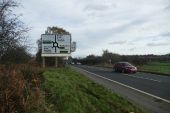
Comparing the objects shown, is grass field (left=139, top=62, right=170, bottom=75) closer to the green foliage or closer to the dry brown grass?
the green foliage

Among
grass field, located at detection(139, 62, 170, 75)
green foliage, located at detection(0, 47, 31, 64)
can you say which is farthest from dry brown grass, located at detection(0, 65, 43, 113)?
grass field, located at detection(139, 62, 170, 75)

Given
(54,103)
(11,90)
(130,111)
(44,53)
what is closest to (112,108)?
(130,111)

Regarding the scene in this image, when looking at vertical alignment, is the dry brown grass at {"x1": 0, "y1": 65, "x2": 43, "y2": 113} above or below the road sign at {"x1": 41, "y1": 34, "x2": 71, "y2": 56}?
below

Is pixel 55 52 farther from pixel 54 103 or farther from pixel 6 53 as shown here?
pixel 54 103

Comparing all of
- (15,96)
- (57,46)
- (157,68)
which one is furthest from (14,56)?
(157,68)

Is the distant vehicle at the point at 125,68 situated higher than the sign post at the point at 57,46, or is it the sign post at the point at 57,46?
the sign post at the point at 57,46

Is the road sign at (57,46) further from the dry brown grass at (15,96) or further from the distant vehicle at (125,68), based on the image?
the dry brown grass at (15,96)

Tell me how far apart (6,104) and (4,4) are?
637cm

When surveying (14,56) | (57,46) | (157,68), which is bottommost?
(157,68)

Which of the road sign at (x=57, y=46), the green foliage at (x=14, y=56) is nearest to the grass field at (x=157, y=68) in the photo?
the road sign at (x=57, y=46)

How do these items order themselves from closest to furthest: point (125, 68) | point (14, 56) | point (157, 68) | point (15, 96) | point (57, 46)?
point (15, 96) < point (14, 56) < point (57, 46) < point (125, 68) < point (157, 68)

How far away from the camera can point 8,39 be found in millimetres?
11930

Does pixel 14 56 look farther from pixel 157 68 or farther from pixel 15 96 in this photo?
pixel 157 68

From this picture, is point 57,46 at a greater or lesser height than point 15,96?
greater
